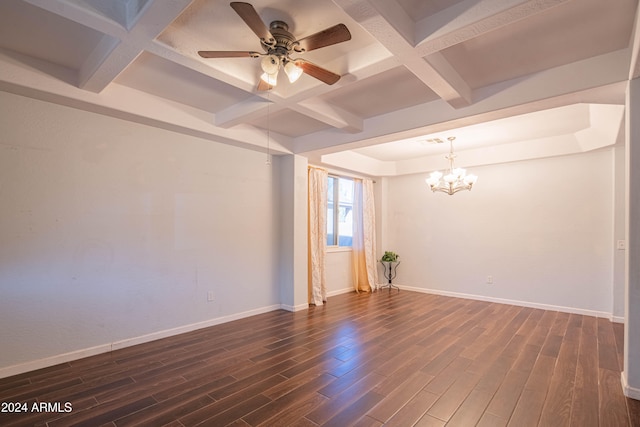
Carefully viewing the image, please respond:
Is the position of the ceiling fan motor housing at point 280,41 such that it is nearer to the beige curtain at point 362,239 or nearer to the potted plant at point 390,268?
the beige curtain at point 362,239

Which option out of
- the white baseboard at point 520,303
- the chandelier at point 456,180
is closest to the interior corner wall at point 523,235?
the white baseboard at point 520,303

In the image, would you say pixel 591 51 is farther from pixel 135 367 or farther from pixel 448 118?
pixel 135 367

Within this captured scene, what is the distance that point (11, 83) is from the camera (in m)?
2.54

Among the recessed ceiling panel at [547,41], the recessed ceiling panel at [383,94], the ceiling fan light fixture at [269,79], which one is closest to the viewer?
the recessed ceiling panel at [547,41]

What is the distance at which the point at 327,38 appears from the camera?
1.98m

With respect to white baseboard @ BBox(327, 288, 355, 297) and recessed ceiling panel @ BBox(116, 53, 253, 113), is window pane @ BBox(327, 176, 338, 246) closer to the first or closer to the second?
white baseboard @ BBox(327, 288, 355, 297)

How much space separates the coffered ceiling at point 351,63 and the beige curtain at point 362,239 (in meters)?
2.33

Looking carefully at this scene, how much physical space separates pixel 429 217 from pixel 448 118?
10.6 feet

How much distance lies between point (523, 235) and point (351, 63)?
4.32m

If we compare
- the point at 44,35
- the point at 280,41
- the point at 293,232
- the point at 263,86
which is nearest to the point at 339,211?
the point at 293,232

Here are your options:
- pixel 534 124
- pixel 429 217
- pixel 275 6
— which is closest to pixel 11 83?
pixel 275 6

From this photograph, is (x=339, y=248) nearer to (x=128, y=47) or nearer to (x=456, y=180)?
(x=456, y=180)

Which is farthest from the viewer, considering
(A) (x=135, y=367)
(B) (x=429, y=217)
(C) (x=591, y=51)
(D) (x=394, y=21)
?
(B) (x=429, y=217)

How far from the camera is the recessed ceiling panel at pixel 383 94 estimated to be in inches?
116
